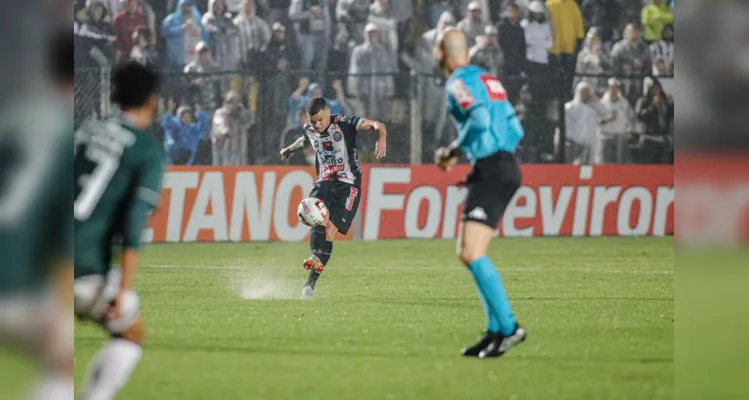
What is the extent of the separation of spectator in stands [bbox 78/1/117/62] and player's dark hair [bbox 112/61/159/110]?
13.4 meters

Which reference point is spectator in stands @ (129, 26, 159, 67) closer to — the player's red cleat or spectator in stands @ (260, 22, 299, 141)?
spectator in stands @ (260, 22, 299, 141)

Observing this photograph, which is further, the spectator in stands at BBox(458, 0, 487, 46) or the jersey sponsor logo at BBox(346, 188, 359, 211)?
the spectator in stands at BBox(458, 0, 487, 46)

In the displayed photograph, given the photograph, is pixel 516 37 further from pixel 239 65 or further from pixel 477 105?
pixel 477 105

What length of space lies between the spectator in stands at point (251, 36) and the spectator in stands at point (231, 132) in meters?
0.65

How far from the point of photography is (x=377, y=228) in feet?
61.5

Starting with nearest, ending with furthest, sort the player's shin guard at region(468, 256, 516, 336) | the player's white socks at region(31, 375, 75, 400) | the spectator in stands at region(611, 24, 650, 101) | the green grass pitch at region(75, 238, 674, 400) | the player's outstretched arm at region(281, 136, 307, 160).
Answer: the player's white socks at region(31, 375, 75, 400) → the green grass pitch at region(75, 238, 674, 400) → the player's shin guard at region(468, 256, 516, 336) → the player's outstretched arm at region(281, 136, 307, 160) → the spectator in stands at region(611, 24, 650, 101)

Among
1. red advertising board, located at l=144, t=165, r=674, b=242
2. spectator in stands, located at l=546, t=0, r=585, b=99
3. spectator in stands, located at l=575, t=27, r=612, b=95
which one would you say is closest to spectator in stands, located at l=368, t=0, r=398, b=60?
red advertising board, located at l=144, t=165, r=674, b=242

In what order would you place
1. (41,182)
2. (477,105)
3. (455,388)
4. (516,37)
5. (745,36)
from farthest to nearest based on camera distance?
1. (516,37)
2. (477,105)
3. (455,388)
4. (745,36)
5. (41,182)

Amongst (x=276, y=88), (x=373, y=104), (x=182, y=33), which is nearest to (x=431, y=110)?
(x=373, y=104)

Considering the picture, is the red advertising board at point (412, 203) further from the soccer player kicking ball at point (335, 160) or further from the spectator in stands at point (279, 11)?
the soccer player kicking ball at point (335, 160)

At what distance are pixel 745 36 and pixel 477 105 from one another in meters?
4.29

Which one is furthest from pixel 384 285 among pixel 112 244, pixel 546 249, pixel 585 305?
pixel 112 244

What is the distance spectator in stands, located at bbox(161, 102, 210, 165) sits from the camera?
18219 millimetres

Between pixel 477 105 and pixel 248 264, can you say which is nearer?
pixel 477 105
